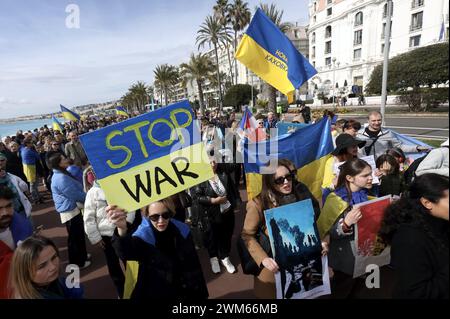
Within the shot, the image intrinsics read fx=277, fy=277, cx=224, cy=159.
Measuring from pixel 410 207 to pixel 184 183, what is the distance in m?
1.66

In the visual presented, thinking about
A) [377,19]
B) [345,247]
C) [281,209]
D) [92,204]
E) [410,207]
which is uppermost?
[377,19]

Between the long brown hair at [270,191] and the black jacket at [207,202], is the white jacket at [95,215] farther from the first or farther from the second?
the long brown hair at [270,191]

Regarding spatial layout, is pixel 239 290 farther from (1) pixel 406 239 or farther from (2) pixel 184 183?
(1) pixel 406 239

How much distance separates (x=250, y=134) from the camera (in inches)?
258

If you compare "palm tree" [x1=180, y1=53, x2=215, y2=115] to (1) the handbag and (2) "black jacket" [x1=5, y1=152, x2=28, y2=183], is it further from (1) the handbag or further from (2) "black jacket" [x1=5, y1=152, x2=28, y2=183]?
(1) the handbag

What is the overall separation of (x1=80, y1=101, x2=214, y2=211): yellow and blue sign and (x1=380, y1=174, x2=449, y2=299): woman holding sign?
1.52 m

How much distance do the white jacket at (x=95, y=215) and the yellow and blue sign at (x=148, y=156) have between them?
118 cm

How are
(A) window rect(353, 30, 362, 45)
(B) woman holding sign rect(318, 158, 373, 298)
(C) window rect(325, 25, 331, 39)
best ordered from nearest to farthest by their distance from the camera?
(B) woman holding sign rect(318, 158, 373, 298) → (A) window rect(353, 30, 362, 45) → (C) window rect(325, 25, 331, 39)

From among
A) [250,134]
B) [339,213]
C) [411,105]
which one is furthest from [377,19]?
[339,213]

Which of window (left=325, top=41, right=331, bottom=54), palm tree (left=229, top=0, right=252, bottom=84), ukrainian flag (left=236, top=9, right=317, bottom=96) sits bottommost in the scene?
ukrainian flag (left=236, top=9, right=317, bottom=96)

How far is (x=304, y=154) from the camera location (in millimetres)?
4082

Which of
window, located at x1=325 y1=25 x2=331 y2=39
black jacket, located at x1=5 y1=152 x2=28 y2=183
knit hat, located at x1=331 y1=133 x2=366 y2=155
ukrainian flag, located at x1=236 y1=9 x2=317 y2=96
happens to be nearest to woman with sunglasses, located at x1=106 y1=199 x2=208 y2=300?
knit hat, located at x1=331 y1=133 x2=366 y2=155

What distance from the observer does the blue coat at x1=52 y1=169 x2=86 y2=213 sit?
3861 mm
